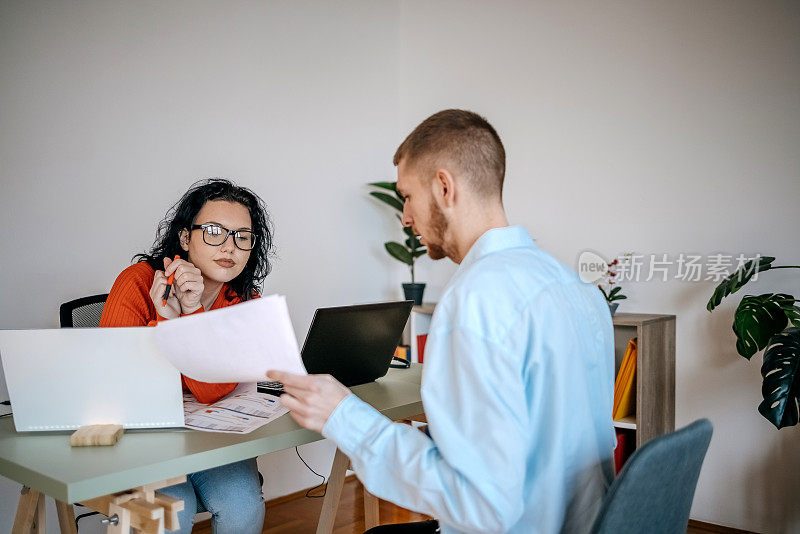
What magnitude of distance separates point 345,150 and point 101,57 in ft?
4.50

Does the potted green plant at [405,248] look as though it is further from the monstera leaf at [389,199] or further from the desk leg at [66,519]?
the desk leg at [66,519]

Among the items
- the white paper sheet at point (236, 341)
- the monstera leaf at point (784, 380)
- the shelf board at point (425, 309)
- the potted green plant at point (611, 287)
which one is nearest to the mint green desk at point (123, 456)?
the white paper sheet at point (236, 341)

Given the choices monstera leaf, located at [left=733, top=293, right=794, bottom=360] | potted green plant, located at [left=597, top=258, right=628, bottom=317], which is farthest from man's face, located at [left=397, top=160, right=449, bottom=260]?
potted green plant, located at [left=597, top=258, right=628, bottom=317]

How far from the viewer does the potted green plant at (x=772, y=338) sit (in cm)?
229

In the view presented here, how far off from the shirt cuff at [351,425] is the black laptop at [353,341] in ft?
1.32

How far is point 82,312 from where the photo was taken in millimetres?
2271

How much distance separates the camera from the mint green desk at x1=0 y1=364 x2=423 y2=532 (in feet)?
3.83

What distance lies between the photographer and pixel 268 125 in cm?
339

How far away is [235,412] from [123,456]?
1.09 feet

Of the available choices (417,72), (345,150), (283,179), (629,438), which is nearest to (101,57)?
(283,179)

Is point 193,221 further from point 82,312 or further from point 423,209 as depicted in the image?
point 423,209

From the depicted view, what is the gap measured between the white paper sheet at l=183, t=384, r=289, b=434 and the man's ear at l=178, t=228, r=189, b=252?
1.65 ft

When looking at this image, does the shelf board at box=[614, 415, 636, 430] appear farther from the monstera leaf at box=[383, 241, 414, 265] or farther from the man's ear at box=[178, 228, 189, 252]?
the man's ear at box=[178, 228, 189, 252]

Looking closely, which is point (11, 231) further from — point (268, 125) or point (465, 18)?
point (465, 18)
